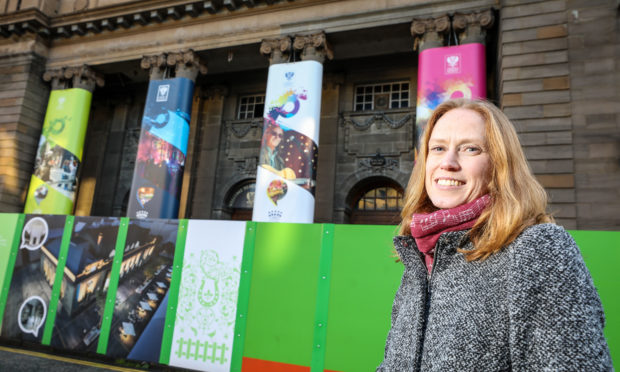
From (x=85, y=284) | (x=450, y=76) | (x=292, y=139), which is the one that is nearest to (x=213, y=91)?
(x=292, y=139)

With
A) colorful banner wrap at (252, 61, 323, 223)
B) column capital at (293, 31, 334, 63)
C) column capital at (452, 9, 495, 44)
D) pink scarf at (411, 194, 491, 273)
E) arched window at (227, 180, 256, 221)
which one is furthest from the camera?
arched window at (227, 180, 256, 221)

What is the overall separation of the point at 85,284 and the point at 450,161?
18.5 feet

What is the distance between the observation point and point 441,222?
4.54 ft

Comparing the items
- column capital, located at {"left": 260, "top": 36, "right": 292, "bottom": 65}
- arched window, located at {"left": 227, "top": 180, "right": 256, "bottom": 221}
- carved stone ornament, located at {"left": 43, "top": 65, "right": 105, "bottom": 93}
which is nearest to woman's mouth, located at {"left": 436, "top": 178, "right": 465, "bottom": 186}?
column capital, located at {"left": 260, "top": 36, "right": 292, "bottom": 65}

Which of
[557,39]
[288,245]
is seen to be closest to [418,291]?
[288,245]

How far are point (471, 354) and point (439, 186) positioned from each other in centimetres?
58

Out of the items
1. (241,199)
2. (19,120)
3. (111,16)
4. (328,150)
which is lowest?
(241,199)

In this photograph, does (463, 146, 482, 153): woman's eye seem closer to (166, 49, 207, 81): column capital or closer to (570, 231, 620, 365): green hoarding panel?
(570, 231, 620, 365): green hoarding panel

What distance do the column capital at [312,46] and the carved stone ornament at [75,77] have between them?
879cm

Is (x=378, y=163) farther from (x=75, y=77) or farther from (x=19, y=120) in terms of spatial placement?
(x=19, y=120)

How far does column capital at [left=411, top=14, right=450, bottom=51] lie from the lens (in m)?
11.5

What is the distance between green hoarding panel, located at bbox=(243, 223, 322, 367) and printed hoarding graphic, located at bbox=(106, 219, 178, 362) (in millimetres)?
1265

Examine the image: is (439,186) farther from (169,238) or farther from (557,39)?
(557,39)

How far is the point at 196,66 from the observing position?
14477 mm
